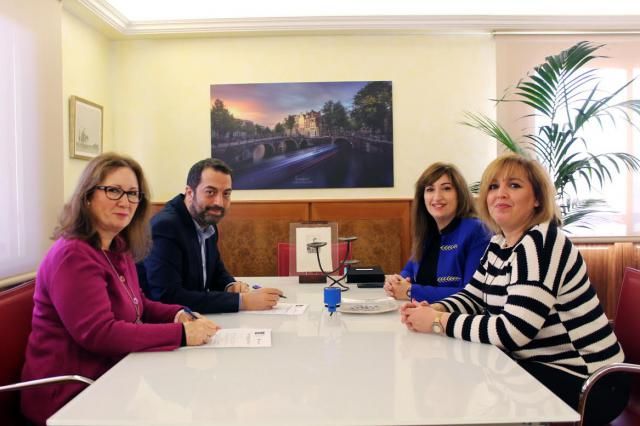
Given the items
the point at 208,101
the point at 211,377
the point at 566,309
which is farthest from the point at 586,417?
the point at 208,101

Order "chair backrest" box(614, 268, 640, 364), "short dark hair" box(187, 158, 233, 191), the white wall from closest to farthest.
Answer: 1. "chair backrest" box(614, 268, 640, 364)
2. "short dark hair" box(187, 158, 233, 191)
3. the white wall

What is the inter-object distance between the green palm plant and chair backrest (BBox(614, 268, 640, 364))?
190cm

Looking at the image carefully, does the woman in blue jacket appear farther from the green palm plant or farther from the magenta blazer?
the green palm plant

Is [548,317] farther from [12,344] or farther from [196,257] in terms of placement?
[12,344]

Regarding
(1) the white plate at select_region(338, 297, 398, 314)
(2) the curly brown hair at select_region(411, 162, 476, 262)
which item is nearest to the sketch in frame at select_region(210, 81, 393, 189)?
(2) the curly brown hair at select_region(411, 162, 476, 262)

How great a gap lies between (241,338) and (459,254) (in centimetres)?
117

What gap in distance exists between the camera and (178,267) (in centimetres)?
201

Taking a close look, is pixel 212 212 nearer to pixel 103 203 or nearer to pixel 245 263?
pixel 103 203

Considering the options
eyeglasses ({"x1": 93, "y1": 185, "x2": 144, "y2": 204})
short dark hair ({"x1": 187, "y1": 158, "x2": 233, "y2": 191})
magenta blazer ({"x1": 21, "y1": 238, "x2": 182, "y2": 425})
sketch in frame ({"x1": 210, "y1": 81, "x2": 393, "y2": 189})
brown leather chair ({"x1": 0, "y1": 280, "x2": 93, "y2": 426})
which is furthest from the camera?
sketch in frame ({"x1": 210, "y1": 81, "x2": 393, "y2": 189})

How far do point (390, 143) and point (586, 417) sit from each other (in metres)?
3.07

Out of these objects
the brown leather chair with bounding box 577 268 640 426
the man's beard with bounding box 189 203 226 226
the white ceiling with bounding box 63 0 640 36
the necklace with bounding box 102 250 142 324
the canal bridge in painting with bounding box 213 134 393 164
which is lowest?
the brown leather chair with bounding box 577 268 640 426

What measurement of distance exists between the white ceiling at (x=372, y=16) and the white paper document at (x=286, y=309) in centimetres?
281

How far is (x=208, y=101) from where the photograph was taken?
4293 millimetres

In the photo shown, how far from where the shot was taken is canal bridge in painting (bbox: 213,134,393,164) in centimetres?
428
